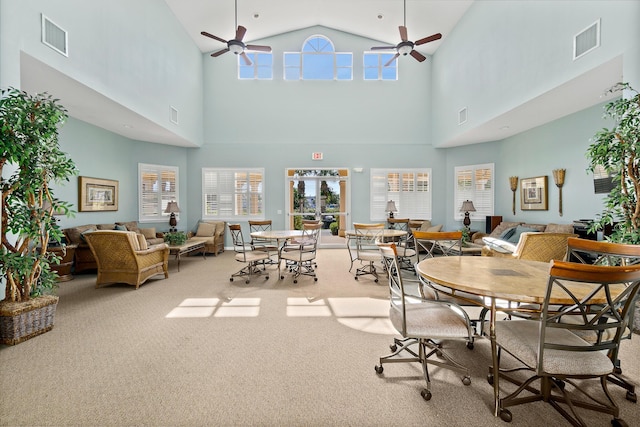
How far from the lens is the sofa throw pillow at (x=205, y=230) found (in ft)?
25.0

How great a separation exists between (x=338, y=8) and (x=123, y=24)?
194 inches

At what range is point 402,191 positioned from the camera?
8344 millimetres

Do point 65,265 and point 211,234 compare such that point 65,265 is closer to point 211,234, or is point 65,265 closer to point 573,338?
point 211,234

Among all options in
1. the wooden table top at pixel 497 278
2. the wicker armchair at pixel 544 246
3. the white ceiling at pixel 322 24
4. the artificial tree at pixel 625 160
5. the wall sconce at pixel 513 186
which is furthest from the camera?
the wall sconce at pixel 513 186

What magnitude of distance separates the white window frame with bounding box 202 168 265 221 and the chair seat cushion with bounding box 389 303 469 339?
6655 mm

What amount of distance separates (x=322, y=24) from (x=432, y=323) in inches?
351

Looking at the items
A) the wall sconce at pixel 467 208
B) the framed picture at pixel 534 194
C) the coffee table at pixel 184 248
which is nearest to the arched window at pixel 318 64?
the wall sconce at pixel 467 208

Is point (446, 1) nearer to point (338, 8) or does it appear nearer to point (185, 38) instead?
point (338, 8)

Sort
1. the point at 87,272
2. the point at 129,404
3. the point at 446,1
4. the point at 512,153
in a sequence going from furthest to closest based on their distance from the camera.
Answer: the point at 512,153 → the point at 446,1 → the point at 87,272 → the point at 129,404

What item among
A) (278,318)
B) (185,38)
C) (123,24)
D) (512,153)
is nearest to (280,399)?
(278,318)

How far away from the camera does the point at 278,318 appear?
3227 mm

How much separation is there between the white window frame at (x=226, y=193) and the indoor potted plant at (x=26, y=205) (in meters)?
5.27

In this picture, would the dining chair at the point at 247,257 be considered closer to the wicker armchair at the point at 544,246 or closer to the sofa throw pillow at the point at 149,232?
the sofa throw pillow at the point at 149,232

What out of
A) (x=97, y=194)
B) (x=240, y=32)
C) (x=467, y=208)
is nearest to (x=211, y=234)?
(x=97, y=194)
